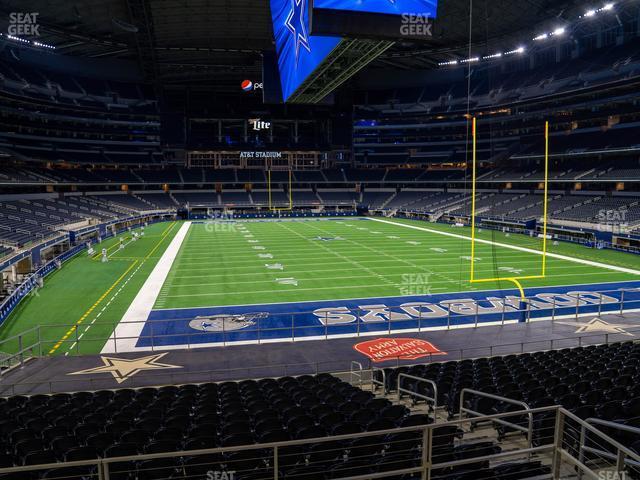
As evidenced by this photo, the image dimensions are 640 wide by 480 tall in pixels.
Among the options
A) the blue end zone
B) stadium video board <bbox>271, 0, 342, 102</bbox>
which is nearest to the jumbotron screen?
stadium video board <bbox>271, 0, 342, 102</bbox>

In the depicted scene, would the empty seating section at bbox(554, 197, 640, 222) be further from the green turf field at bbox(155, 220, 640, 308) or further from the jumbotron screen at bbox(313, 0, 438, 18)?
the jumbotron screen at bbox(313, 0, 438, 18)

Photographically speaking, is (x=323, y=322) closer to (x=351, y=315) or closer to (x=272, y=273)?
(x=351, y=315)

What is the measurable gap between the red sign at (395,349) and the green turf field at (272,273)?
266 inches

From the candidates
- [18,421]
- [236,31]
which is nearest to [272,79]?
[18,421]

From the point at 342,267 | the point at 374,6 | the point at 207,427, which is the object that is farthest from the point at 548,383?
the point at 342,267

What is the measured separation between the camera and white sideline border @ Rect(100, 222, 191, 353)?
14.6m

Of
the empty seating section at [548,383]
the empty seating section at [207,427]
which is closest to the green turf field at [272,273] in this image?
the empty seating section at [207,427]

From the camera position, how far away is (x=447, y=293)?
2188cm

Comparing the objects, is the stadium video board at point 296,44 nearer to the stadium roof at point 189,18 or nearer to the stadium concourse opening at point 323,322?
the stadium concourse opening at point 323,322

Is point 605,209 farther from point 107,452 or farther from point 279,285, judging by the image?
point 107,452

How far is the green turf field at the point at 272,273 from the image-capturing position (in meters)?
19.1

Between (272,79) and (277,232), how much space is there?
26722mm

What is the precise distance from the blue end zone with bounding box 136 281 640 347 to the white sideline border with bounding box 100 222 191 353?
1.27ft

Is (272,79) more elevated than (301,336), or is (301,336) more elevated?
(272,79)
